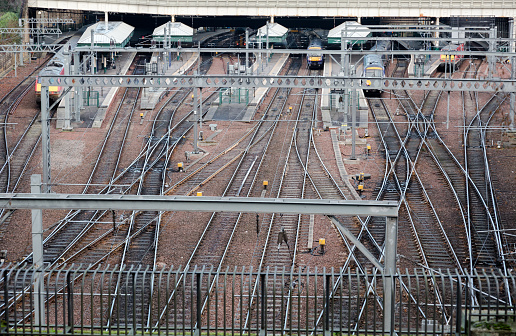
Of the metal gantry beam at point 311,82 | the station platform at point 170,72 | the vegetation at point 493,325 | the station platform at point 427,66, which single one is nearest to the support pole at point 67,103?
the station platform at point 170,72

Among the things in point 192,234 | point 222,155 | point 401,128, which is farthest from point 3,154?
point 401,128

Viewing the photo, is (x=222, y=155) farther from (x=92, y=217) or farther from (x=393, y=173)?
(x=92, y=217)

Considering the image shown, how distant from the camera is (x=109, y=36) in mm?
45812

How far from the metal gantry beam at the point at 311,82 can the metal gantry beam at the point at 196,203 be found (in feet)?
34.3

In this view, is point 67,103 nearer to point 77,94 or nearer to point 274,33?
point 77,94

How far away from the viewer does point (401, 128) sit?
111 ft

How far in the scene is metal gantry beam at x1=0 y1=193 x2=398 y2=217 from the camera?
40.5 feet

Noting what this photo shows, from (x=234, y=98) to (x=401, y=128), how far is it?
29.3 ft

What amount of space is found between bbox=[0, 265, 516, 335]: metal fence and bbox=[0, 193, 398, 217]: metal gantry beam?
993mm

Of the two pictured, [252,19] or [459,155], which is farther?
[252,19]

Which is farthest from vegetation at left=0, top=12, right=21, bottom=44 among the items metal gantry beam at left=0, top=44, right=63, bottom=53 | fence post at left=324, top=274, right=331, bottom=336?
fence post at left=324, top=274, right=331, bottom=336

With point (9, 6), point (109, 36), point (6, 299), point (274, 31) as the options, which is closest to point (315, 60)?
point (274, 31)

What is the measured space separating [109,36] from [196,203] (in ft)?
114

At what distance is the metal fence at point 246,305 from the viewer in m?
10.8
